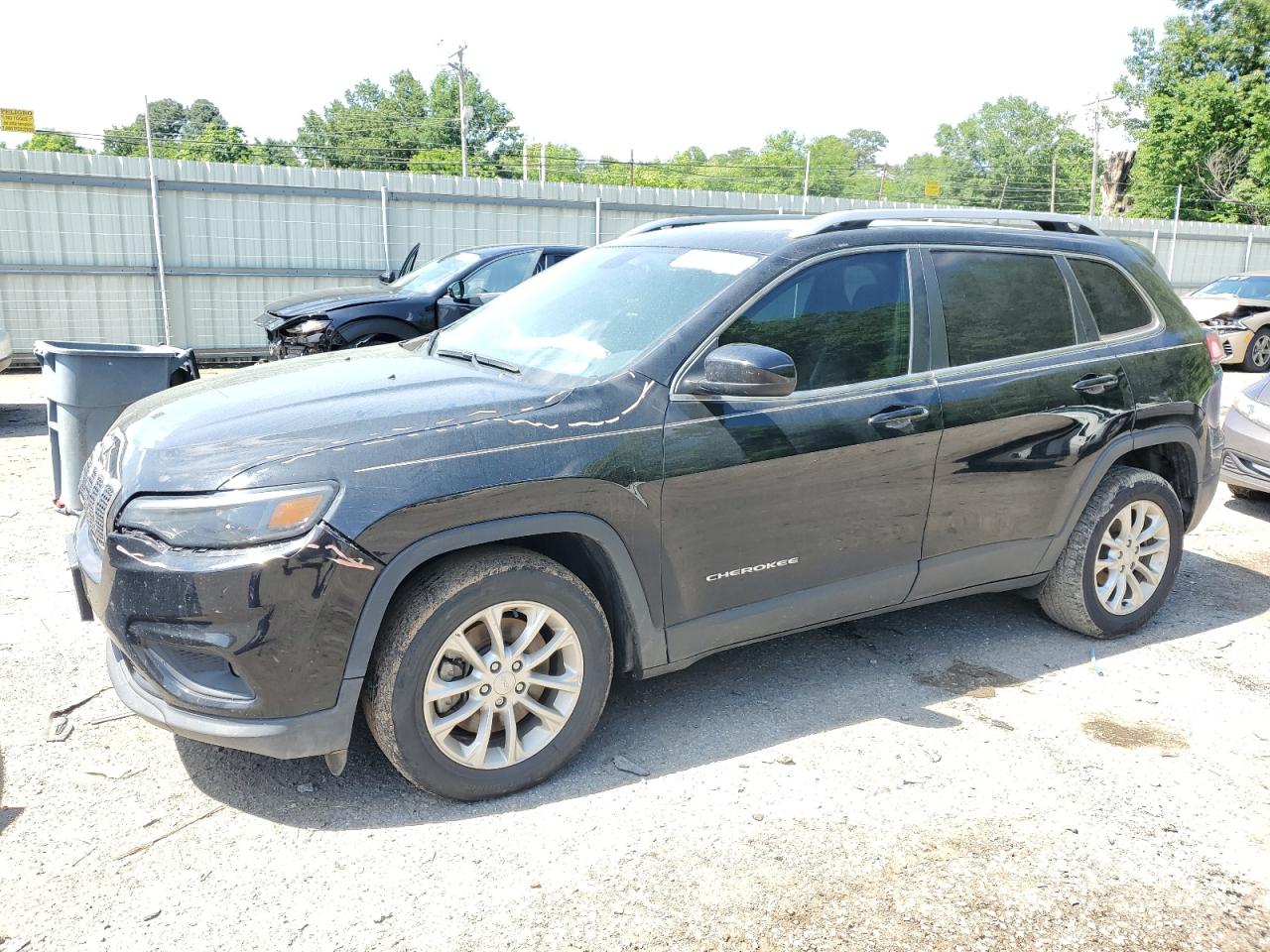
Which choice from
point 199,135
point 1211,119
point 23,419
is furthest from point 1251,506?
point 199,135

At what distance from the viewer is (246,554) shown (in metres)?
2.75

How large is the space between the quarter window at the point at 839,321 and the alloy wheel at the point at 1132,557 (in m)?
1.49

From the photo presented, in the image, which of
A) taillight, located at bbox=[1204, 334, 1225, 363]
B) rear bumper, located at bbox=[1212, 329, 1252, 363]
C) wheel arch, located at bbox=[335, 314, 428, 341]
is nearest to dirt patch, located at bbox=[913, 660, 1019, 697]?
taillight, located at bbox=[1204, 334, 1225, 363]

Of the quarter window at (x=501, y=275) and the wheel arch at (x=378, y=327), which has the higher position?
the quarter window at (x=501, y=275)

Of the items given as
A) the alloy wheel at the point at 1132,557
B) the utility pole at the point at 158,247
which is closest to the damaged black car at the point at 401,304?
the utility pole at the point at 158,247

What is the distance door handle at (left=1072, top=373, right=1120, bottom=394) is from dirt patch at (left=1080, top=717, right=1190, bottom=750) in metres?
1.36

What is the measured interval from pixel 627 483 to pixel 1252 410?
18.8 feet

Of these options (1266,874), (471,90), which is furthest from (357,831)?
(471,90)

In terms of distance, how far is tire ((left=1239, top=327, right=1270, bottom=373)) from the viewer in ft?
50.4

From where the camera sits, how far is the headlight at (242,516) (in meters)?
2.77

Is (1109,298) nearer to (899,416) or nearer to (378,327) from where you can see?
(899,416)

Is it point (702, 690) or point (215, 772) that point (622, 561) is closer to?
point (702, 690)

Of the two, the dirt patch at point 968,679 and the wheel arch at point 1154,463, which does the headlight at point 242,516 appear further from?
the wheel arch at point 1154,463

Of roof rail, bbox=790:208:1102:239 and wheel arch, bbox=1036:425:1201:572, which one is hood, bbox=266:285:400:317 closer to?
roof rail, bbox=790:208:1102:239
